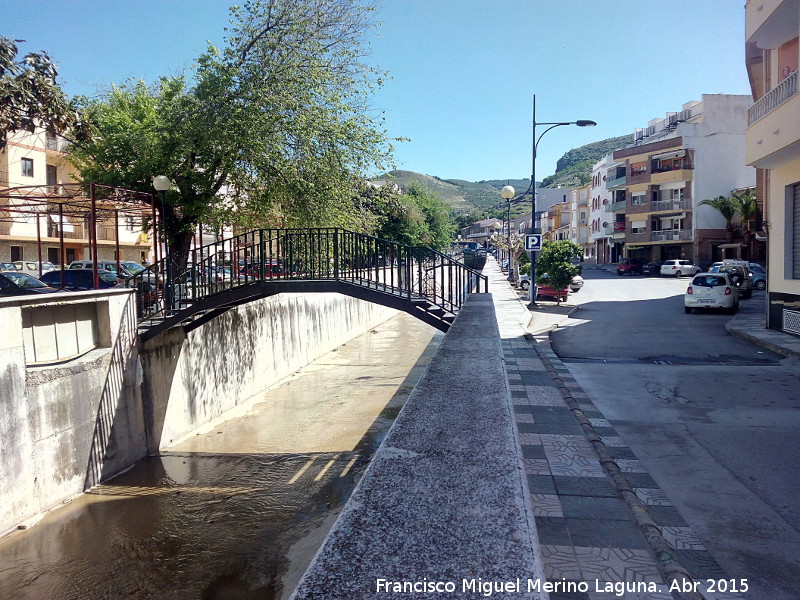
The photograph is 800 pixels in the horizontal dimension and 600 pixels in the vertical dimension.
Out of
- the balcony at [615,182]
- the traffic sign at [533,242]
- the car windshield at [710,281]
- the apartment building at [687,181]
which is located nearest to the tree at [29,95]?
the traffic sign at [533,242]

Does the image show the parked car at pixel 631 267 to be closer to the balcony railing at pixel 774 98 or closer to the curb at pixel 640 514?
the balcony railing at pixel 774 98

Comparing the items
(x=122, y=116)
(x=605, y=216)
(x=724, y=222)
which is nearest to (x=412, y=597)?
(x=122, y=116)

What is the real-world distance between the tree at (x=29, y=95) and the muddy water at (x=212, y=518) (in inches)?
240

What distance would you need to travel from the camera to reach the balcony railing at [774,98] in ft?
39.5

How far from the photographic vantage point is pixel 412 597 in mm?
1659

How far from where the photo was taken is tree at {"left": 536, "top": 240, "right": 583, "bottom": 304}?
22484 mm

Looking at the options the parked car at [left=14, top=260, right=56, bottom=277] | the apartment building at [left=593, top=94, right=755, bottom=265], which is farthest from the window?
the apartment building at [left=593, top=94, right=755, bottom=265]

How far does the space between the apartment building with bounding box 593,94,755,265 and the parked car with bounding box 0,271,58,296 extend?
142ft

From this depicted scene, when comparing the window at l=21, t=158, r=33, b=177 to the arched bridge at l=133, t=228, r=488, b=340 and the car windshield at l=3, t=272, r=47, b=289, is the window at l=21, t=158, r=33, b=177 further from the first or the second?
the arched bridge at l=133, t=228, r=488, b=340

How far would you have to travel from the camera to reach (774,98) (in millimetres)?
12992

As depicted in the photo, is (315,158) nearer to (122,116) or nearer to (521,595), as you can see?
(122,116)

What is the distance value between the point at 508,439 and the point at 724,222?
4798 centimetres

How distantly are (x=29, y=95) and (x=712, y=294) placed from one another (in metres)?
19.4

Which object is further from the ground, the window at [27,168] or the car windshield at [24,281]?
the window at [27,168]
